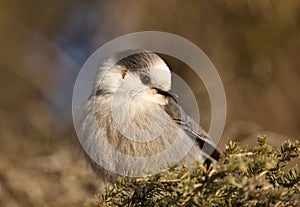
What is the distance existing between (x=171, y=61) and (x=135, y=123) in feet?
7.20

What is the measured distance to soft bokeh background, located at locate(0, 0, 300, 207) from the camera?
4945 mm

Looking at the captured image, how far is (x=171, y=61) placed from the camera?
521cm

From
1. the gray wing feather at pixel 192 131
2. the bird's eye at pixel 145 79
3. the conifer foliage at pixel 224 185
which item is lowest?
the conifer foliage at pixel 224 185

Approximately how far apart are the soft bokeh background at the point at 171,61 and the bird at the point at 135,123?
4.61ft

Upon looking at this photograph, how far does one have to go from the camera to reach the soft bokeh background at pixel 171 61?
4945 mm

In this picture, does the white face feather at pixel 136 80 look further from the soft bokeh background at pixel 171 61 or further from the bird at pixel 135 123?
the soft bokeh background at pixel 171 61

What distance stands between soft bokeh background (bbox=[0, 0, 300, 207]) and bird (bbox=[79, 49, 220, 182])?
140 cm

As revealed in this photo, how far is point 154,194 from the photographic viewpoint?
211 cm

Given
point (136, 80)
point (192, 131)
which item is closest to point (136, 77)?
point (136, 80)

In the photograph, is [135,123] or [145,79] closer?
[135,123]

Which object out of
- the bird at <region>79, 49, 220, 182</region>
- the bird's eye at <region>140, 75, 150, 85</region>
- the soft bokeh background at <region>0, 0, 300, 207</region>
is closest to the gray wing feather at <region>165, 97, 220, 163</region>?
the bird at <region>79, 49, 220, 182</region>

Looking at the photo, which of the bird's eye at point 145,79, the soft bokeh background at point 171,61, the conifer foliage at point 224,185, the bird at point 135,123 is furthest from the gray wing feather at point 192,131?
the soft bokeh background at point 171,61

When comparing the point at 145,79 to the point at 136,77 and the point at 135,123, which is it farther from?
the point at 135,123

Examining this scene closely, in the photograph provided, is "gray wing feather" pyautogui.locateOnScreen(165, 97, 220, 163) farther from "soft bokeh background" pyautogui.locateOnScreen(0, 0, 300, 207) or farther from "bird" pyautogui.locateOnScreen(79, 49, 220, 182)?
"soft bokeh background" pyautogui.locateOnScreen(0, 0, 300, 207)
